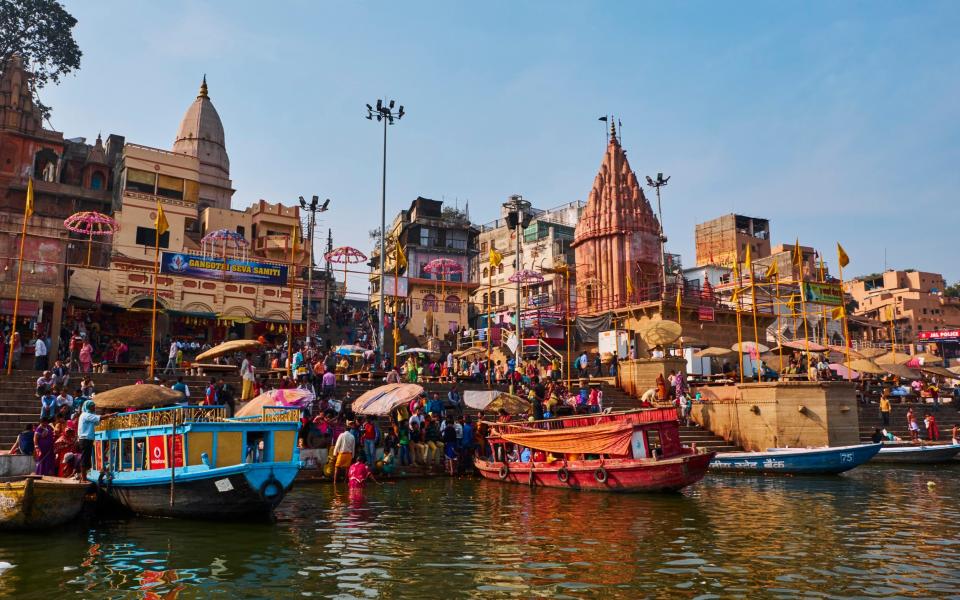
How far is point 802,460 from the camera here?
2158 cm

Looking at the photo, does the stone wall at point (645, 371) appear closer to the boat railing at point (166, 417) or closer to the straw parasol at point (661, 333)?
the straw parasol at point (661, 333)

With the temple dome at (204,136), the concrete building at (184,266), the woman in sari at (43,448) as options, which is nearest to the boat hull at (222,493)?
the woman in sari at (43,448)

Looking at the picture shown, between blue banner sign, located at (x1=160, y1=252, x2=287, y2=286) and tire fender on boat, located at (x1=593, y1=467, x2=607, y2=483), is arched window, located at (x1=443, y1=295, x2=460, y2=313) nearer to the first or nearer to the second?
blue banner sign, located at (x1=160, y1=252, x2=287, y2=286)

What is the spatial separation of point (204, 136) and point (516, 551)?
52013mm

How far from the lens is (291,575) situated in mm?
9219

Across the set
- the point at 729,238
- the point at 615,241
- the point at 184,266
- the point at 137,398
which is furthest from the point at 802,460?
the point at 729,238

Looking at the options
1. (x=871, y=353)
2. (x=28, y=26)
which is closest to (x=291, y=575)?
(x=871, y=353)

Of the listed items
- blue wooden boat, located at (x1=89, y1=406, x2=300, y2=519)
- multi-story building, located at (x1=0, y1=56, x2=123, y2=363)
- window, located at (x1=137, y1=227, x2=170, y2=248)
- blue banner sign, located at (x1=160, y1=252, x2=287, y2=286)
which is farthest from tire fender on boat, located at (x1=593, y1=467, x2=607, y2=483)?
window, located at (x1=137, y1=227, x2=170, y2=248)

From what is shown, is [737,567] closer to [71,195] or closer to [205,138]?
[71,195]

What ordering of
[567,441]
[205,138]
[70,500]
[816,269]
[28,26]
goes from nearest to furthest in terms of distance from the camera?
1. [70,500]
2. [567,441]
3. [28,26]
4. [205,138]
5. [816,269]

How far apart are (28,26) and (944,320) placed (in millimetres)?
85751

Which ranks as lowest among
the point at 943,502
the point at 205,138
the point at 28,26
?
the point at 943,502

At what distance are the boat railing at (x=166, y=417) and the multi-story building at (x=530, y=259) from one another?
125ft

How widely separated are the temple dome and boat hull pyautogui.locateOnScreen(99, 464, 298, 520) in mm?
45613
